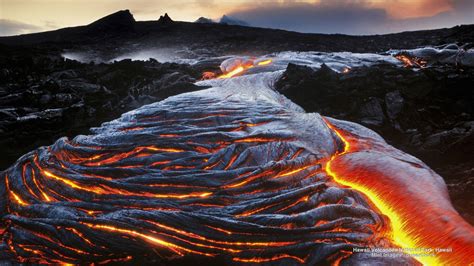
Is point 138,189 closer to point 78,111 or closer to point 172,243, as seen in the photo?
point 172,243

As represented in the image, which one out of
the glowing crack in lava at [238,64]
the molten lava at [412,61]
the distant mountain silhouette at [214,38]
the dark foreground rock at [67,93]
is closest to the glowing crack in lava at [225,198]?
the dark foreground rock at [67,93]

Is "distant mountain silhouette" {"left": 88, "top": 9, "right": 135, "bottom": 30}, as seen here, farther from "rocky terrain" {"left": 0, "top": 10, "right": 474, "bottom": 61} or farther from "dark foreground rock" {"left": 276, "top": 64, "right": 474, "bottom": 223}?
"dark foreground rock" {"left": 276, "top": 64, "right": 474, "bottom": 223}

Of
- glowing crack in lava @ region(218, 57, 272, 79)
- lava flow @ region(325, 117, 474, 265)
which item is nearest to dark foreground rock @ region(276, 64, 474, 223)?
lava flow @ region(325, 117, 474, 265)

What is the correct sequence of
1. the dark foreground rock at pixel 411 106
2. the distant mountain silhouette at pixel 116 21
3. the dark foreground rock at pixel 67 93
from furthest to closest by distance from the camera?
the distant mountain silhouette at pixel 116 21 < the dark foreground rock at pixel 67 93 < the dark foreground rock at pixel 411 106

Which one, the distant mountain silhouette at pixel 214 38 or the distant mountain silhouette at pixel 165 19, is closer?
the distant mountain silhouette at pixel 214 38

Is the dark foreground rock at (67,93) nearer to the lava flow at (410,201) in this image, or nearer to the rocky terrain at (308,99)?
the rocky terrain at (308,99)

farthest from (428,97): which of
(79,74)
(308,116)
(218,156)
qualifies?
(79,74)

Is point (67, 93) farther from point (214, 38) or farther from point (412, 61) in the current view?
point (214, 38)
